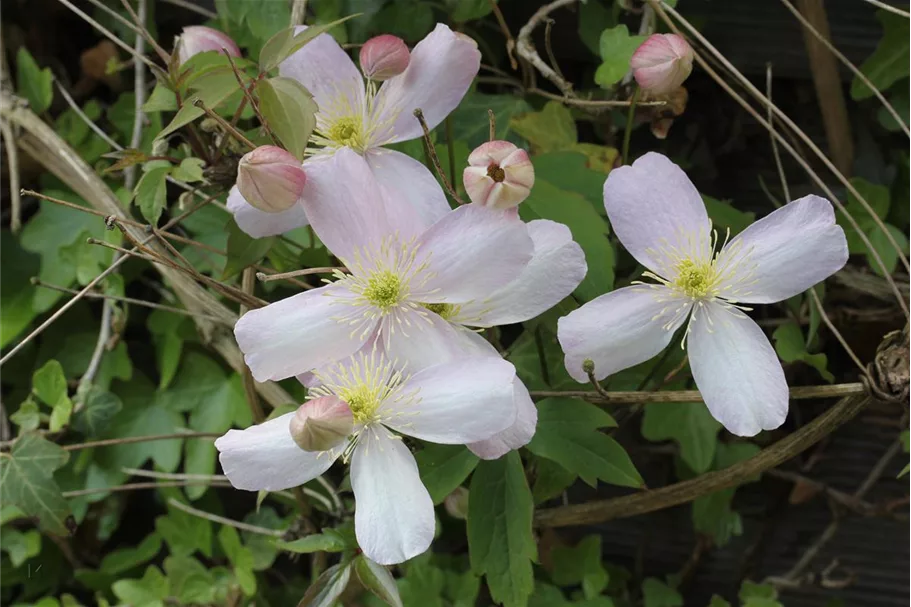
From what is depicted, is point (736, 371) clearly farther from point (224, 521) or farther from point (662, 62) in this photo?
point (224, 521)

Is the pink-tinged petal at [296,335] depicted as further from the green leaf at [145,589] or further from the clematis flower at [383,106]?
the green leaf at [145,589]

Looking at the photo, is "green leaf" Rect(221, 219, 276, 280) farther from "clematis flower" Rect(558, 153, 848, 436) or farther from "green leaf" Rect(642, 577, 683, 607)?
"green leaf" Rect(642, 577, 683, 607)

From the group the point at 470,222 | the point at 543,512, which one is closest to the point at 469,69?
the point at 470,222

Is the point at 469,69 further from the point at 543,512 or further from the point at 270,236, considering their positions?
the point at 543,512

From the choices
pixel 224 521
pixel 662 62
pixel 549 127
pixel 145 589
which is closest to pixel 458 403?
pixel 662 62

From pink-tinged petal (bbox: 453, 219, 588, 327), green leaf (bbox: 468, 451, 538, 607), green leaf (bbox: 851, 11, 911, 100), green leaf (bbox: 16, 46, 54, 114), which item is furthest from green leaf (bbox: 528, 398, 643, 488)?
green leaf (bbox: 16, 46, 54, 114)

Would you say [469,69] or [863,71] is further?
[863,71]

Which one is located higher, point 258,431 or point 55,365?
point 258,431
